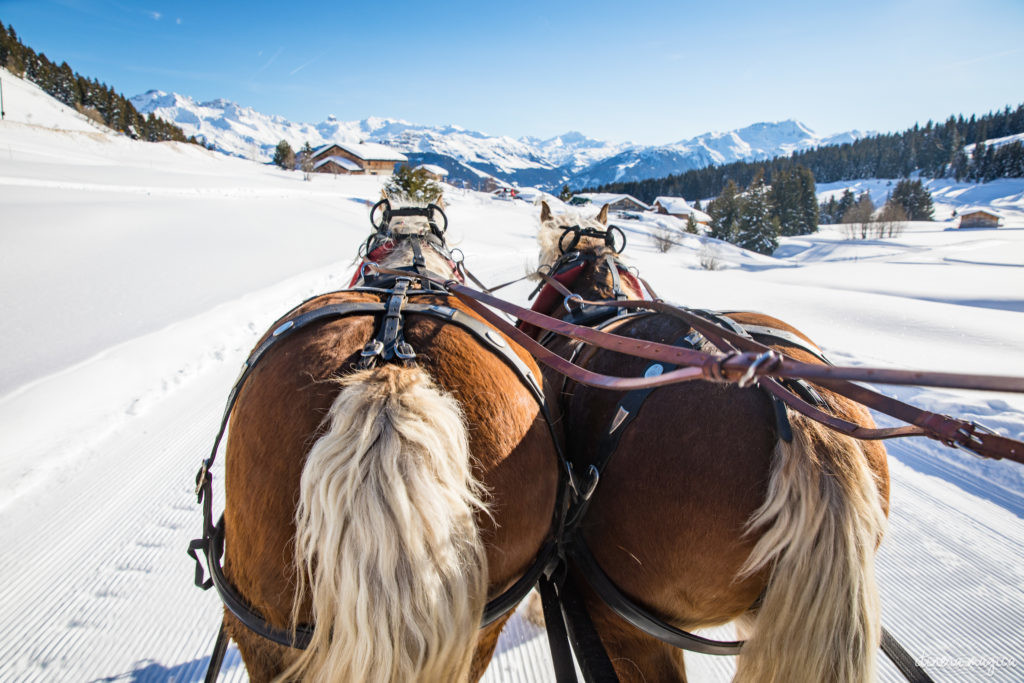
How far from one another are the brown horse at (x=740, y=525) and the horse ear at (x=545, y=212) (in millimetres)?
1966

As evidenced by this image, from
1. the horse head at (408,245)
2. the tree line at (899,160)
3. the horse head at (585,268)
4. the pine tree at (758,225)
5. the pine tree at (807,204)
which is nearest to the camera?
the horse head at (408,245)

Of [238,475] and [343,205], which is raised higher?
[343,205]

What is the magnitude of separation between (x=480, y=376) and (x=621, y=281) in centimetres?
178

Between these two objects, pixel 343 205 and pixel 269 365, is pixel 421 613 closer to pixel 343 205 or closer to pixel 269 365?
pixel 269 365

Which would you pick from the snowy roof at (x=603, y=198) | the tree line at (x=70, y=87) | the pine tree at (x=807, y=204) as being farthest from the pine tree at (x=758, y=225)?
the tree line at (x=70, y=87)

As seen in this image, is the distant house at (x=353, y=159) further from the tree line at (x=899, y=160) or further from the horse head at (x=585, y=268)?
the horse head at (x=585, y=268)

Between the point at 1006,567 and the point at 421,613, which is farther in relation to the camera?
the point at 1006,567

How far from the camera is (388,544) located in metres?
0.85

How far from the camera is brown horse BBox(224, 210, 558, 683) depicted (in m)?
0.86

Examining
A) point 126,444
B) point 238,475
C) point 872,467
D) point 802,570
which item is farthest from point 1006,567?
point 126,444

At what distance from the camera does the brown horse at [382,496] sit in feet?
2.82

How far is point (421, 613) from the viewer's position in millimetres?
871

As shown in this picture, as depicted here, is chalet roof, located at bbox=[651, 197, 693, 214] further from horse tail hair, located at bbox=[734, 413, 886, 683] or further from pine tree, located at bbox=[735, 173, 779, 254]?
horse tail hair, located at bbox=[734, 413, 886, 683]

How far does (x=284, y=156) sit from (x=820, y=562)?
176ft
